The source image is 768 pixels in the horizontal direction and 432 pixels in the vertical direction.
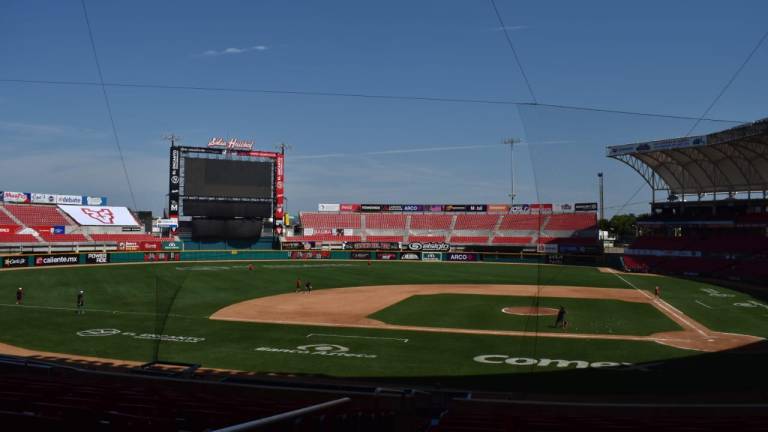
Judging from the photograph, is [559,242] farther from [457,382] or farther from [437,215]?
[457,382]

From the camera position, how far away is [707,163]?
6353 cm

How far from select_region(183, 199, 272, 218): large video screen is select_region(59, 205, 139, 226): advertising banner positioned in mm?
14429

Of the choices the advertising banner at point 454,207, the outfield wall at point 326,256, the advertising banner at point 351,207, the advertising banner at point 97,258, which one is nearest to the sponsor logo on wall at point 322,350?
the outfield wall at point 326,256

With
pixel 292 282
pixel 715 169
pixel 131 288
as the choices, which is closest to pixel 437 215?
pixel 715 169

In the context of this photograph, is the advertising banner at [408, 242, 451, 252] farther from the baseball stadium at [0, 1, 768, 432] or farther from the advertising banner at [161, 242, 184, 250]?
the advertising banner at [161, 242, 184, 250]

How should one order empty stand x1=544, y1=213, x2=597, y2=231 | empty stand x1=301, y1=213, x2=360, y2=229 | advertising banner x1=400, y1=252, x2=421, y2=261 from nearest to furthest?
1. advertising banner x1=400, y1=252, x2=421, y2=261
2. empty stand x1=544, y1=213, x2=597, y2=231
3. empty stand x1=301, y1=213, x2=360, y2=229

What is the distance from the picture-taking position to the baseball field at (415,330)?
19031 mm

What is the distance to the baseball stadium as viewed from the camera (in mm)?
9367

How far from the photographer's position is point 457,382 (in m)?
17.9

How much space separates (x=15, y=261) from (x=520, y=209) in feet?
255

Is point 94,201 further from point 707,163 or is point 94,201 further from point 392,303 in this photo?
point 707,163

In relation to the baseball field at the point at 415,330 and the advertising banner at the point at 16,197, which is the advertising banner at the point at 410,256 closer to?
the baseball field at the point at 415,330

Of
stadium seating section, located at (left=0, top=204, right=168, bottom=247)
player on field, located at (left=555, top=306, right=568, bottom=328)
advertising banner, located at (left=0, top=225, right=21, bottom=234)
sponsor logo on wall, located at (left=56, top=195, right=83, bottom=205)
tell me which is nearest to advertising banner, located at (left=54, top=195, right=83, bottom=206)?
sponsor logo on wall, located at (left=56, top=195, right=83, bottom=205)

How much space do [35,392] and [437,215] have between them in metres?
93.0
